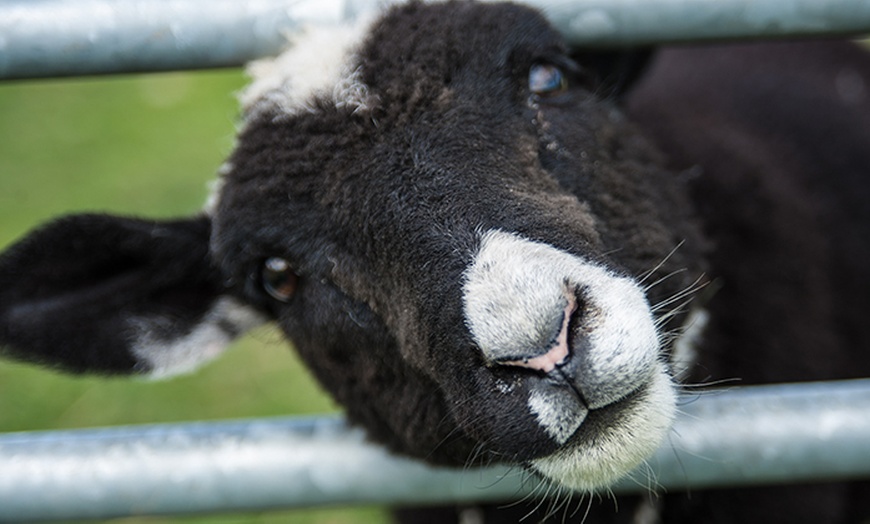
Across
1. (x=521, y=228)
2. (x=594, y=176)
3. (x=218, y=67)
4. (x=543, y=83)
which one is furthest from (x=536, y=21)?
(x=218, y=67)

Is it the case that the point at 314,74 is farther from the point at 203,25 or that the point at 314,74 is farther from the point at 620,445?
the point at 620,445

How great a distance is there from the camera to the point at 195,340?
2713mm

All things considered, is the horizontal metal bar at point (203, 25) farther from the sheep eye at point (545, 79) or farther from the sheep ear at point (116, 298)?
the sheep ear at point (116, 298)

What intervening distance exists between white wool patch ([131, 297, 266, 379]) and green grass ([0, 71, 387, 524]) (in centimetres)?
153

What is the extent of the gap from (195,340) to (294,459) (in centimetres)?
81

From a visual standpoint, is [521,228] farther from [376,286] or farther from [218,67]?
[218,67]

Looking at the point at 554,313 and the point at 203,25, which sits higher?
the point at 203,25

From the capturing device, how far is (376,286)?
2096mm

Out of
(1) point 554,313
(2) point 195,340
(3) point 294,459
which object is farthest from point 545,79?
(2) point 195,340

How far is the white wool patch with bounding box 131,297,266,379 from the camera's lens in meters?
2.61

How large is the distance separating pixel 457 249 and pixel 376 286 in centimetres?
36


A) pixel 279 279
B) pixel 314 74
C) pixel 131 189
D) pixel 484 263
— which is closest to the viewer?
pixel 484 263

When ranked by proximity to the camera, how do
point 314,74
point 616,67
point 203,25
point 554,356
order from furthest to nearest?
1. point 616,67
2. point 314,74
3. point 203,25
4. point 554,356

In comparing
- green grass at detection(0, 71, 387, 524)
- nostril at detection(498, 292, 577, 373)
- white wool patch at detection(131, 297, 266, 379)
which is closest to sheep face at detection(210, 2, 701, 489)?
nostril at detection(498, 292, 577, 373)
